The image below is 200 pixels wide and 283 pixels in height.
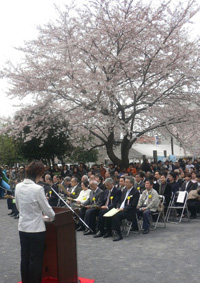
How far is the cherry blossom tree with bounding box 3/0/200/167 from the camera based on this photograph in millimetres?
15875

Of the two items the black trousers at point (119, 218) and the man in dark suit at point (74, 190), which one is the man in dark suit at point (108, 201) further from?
the man in dark suit at point (74, 190)

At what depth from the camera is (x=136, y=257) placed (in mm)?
5906

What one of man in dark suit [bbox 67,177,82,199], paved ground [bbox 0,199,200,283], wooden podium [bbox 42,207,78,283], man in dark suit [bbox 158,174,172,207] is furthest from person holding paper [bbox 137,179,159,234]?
wooden podium [bbox 42,207,78,283]

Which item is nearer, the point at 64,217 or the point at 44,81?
the point at 64,217

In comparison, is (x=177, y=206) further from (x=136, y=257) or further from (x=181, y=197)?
(x=136, y=257)

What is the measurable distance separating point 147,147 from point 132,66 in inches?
563

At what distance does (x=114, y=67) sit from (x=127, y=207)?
9.97 metres

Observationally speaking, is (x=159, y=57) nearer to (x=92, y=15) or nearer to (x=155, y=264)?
(x=92, y=15)

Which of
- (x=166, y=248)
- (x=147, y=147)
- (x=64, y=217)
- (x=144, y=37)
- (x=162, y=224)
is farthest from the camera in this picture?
(x=147, y=147)

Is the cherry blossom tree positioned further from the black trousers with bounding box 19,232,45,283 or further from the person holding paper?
the black trousers with bounding box 19,232,45,283

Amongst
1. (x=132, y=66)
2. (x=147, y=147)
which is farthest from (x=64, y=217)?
(x=147, y=147)

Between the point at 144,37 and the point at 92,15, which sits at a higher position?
the point at 92,15

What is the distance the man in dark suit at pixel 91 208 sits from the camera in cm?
851

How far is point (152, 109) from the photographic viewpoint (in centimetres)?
1788
